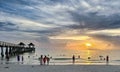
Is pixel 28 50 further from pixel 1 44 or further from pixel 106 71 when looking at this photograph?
pixel 106 71

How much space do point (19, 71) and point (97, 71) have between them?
29.5ft

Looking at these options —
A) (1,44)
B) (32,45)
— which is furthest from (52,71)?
(32,45)

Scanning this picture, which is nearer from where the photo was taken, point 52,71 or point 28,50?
point 52,71

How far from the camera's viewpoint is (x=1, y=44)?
72688mm

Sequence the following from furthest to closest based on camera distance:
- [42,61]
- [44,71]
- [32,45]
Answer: [32,45], [42,61], [44,71]

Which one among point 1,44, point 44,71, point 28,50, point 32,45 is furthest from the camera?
point 32,45

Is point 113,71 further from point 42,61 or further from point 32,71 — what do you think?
point 42,61

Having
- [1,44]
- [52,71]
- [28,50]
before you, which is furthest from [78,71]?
[28,50]

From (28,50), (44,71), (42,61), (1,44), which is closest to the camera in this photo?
(44,71)

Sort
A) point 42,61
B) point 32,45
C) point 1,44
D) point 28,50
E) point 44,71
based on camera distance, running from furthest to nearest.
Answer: point 32,45
point 28,50
point 1,44
point 42,61
point 44,71

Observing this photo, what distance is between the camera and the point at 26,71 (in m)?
31.6

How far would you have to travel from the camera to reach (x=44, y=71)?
3142 cm

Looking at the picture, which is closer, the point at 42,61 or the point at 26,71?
the point at 26,71

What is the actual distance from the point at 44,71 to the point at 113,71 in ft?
26.3
